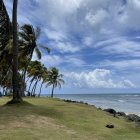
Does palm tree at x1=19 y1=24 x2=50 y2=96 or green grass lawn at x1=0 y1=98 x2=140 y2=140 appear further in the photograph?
palm tree at x1=19 y1=24 x2=50 y2=96

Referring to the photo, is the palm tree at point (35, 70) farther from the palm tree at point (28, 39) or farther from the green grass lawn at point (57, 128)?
the green grass lawn at point (57, 128)

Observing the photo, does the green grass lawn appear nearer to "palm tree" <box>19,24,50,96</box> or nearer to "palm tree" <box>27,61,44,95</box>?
"palm tree" <box>19,24,50,96</box>

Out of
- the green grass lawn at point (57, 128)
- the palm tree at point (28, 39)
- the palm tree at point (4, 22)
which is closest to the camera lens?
the green grass lawn at point (57, 128)

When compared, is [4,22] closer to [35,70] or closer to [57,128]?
[57,128]

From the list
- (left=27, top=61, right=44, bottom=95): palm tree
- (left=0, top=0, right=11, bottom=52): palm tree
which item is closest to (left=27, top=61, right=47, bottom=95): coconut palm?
(left=27, top=61, right=44, bottom=95): palm tree

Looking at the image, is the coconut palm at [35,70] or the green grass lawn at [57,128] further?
the coconut palm at [35,70]

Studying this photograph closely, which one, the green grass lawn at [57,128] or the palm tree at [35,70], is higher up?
the palm tree at [35,70]

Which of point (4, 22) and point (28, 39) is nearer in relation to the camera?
point (4, 22)

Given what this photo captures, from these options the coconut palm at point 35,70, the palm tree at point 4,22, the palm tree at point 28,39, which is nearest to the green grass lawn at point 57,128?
the palm tree at point 4,22

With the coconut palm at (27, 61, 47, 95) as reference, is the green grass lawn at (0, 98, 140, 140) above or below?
below

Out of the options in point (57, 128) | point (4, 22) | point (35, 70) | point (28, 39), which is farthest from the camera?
point (35, 70)

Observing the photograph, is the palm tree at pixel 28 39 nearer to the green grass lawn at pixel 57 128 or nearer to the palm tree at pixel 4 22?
the palm tree at pixel 4 22

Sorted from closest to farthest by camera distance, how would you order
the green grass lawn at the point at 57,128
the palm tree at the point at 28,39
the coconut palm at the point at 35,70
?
the green grass lawn at the point at 57,128 → the palm tree at the point at 28,39 → the coconut palm at the point at 35,70

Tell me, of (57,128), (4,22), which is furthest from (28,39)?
(57,128)
